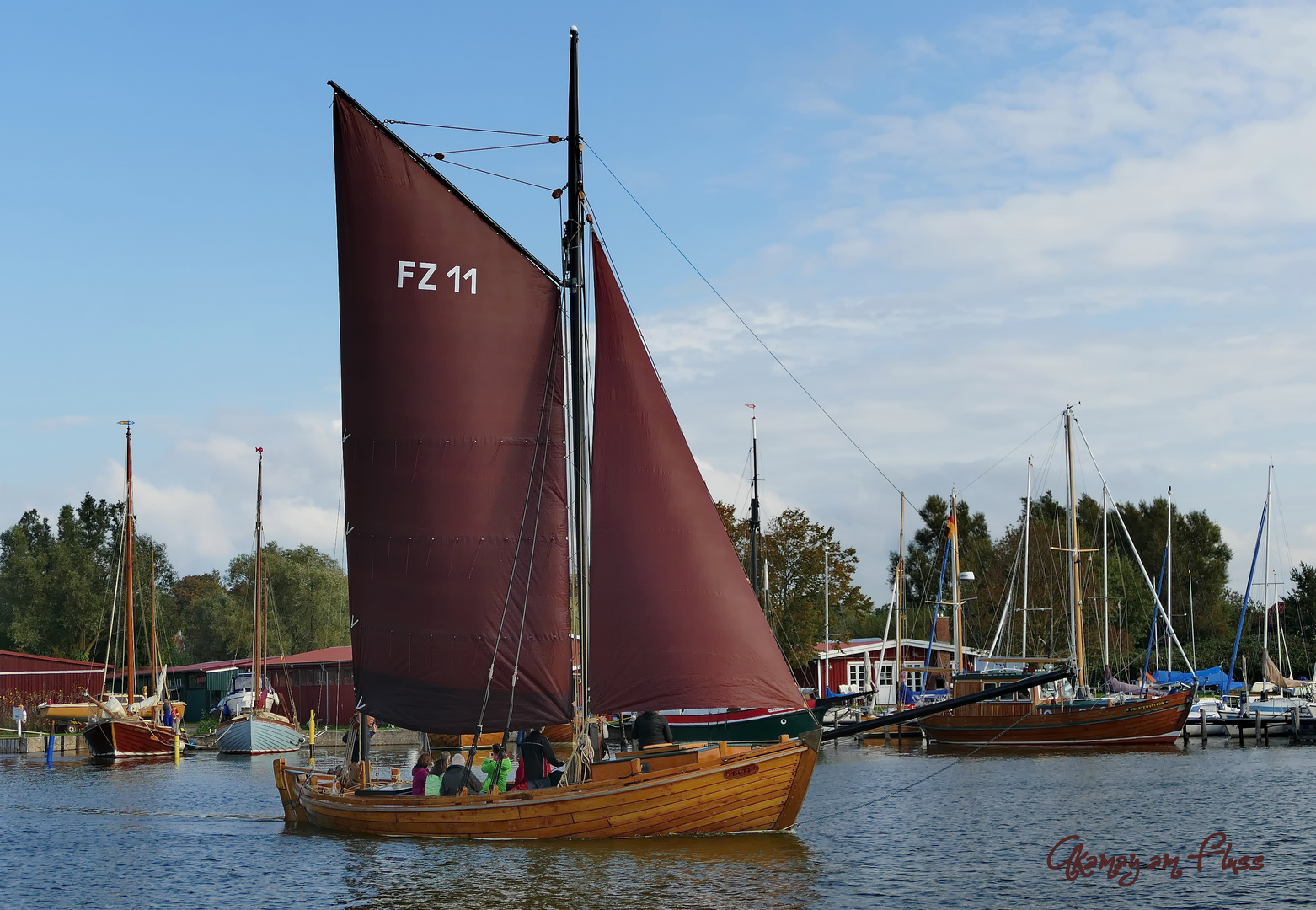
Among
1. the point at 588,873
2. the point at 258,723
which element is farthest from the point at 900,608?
the point at 588,873

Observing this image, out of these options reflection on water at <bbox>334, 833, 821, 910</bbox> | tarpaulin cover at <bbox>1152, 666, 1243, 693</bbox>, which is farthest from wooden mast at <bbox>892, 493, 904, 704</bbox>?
reflection on water at <bbox>334, 833, 821, 910</bbox>

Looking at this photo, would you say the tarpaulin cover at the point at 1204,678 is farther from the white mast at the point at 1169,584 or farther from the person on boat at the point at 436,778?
the person on boat at the point at 436,778

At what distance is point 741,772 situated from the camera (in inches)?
881

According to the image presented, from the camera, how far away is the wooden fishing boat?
172ft

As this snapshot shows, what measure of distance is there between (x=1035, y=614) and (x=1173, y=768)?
140 feet

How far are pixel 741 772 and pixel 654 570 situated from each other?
12.4 ft

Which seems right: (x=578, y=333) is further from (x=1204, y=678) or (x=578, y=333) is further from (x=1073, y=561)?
(x=1204, y=678)

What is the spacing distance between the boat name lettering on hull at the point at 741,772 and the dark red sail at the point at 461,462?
11.2 feet

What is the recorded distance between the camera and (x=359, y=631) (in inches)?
1006

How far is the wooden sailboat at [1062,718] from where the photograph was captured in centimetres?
5231

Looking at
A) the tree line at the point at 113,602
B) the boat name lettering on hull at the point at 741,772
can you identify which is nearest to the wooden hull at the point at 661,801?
the boat name lettering on hull at the point at 741,772

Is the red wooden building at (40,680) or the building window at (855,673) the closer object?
the red wooden building at (40,680)

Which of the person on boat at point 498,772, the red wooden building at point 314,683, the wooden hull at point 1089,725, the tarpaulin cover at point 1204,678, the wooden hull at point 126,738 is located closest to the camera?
the person on boat at point 498,772

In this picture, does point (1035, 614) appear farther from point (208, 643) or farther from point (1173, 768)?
point (208, 643)
